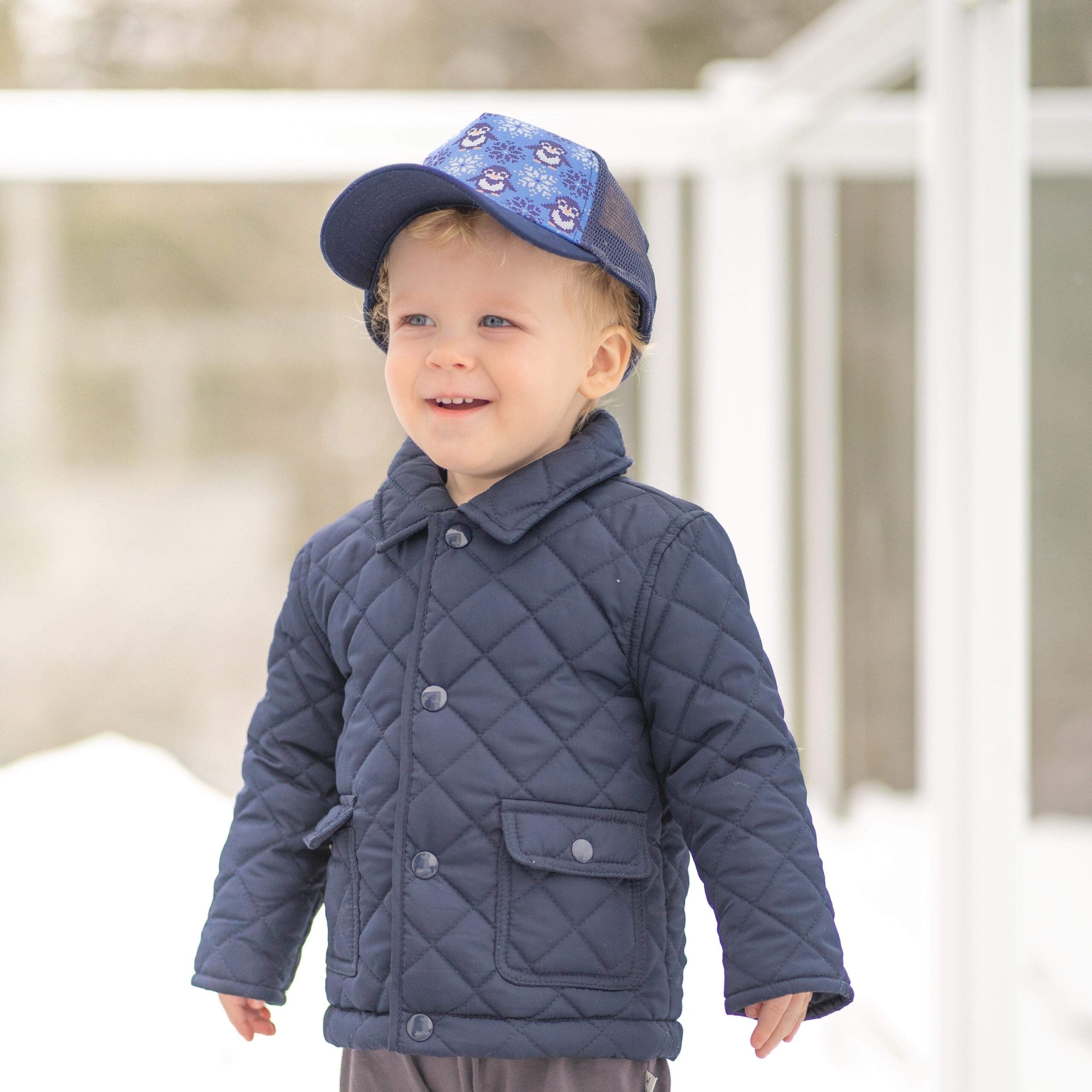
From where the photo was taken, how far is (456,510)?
1.07 metres

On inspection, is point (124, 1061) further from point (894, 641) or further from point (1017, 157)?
point (1017, 157)

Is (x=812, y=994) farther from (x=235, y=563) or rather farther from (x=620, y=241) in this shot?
(x=235, y=563)

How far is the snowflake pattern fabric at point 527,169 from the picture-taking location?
39.6 inches

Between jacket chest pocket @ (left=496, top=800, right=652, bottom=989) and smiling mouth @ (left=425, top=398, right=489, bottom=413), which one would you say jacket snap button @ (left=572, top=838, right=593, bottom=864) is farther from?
smiling mouth @ (left=425, top=398, right=489, bottom=413)

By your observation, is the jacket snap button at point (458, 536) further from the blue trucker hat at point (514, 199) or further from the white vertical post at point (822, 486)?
the white vertical post at point (822, 486)

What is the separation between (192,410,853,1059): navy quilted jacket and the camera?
38.9 inches

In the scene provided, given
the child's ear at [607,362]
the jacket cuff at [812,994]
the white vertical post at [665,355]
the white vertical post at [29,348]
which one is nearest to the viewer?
the jacket cuff at [812,994]

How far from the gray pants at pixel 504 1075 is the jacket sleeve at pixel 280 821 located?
4.5 inches

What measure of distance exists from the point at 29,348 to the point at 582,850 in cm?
295

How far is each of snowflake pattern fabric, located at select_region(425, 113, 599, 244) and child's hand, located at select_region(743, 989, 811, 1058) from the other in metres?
0.55

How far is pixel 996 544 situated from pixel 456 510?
2.72 ft

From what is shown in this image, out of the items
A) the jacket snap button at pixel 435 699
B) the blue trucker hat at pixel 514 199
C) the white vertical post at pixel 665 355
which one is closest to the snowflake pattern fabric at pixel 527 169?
the blue trucker hat at pixel 514 199

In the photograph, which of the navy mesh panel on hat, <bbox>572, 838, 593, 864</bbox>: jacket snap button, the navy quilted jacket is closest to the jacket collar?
the navy quilted jacket

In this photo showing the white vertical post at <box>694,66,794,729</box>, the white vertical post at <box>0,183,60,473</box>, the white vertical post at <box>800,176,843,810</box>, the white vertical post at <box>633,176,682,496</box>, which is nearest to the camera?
the white vertical post at <box>800,176,843,810</box>
